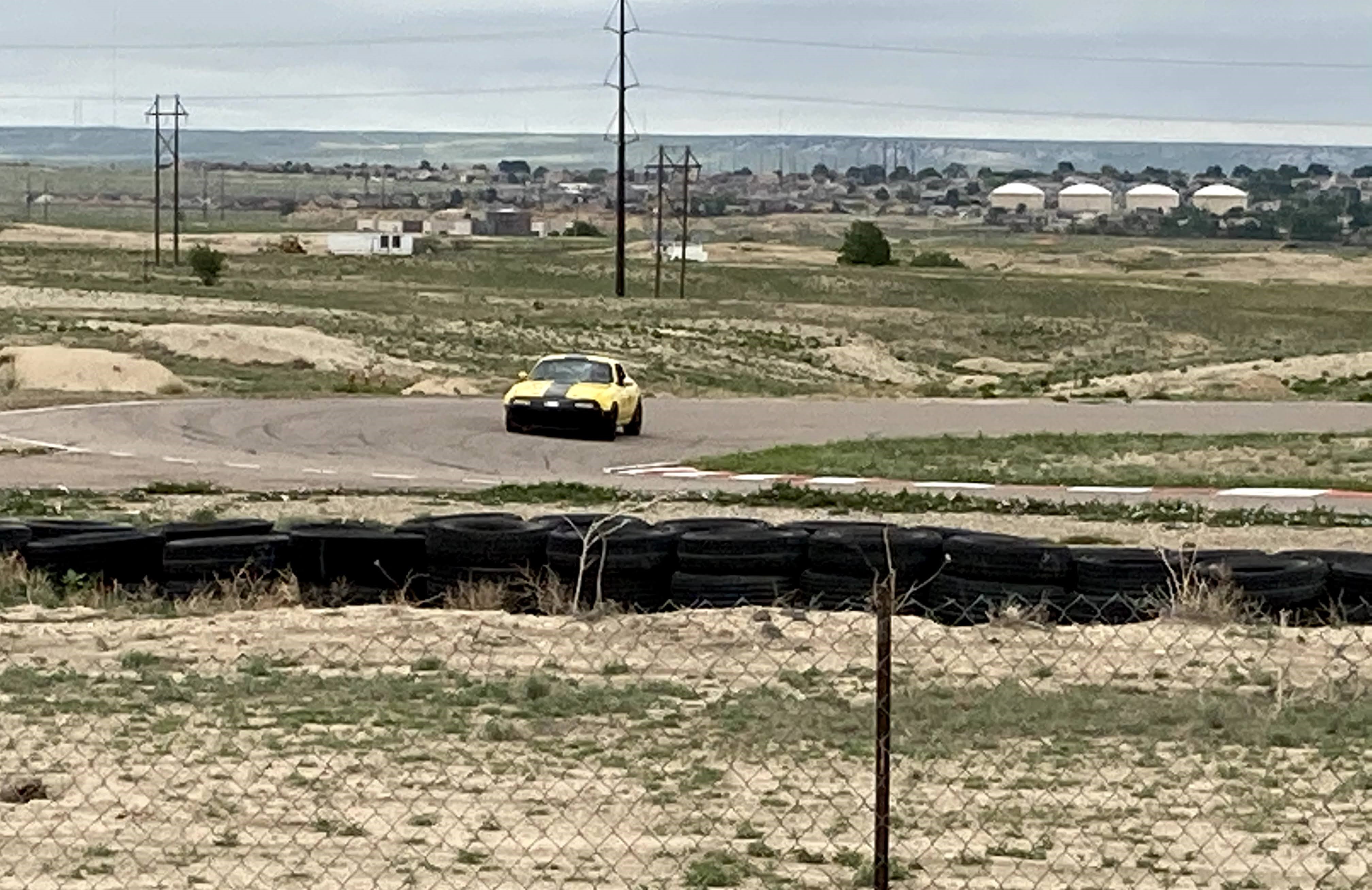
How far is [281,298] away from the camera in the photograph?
8112cm

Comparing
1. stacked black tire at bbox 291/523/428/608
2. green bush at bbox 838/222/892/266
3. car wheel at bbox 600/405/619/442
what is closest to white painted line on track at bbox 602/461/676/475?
car wheel at bbox 600/405/619/442

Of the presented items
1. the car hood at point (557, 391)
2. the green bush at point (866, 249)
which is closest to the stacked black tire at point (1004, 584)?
the car hood at point (557, 391)

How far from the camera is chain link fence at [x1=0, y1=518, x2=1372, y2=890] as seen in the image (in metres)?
10.2

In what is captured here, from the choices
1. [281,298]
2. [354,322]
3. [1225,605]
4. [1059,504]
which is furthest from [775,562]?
[281,298]

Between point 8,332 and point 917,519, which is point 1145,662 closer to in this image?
point 917,519

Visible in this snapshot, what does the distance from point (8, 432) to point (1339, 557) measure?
25066 mm

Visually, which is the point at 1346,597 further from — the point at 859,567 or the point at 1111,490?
the point at 1111,490

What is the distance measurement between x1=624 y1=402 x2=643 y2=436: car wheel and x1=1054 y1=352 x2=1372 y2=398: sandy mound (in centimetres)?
1530

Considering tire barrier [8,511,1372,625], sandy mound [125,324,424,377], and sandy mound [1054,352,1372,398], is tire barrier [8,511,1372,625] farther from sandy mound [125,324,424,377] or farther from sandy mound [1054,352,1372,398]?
sandy mound [125,324,424,377]

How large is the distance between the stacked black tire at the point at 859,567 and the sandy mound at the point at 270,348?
37319mm

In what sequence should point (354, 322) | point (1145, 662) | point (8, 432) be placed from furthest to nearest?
point (354, 322) → point (8, 432) → point (1145, 662)

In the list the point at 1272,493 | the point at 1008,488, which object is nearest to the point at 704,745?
the point at 1008,488

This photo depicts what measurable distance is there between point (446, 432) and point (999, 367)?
34882mm

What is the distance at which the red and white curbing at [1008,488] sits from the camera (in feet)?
98.5
